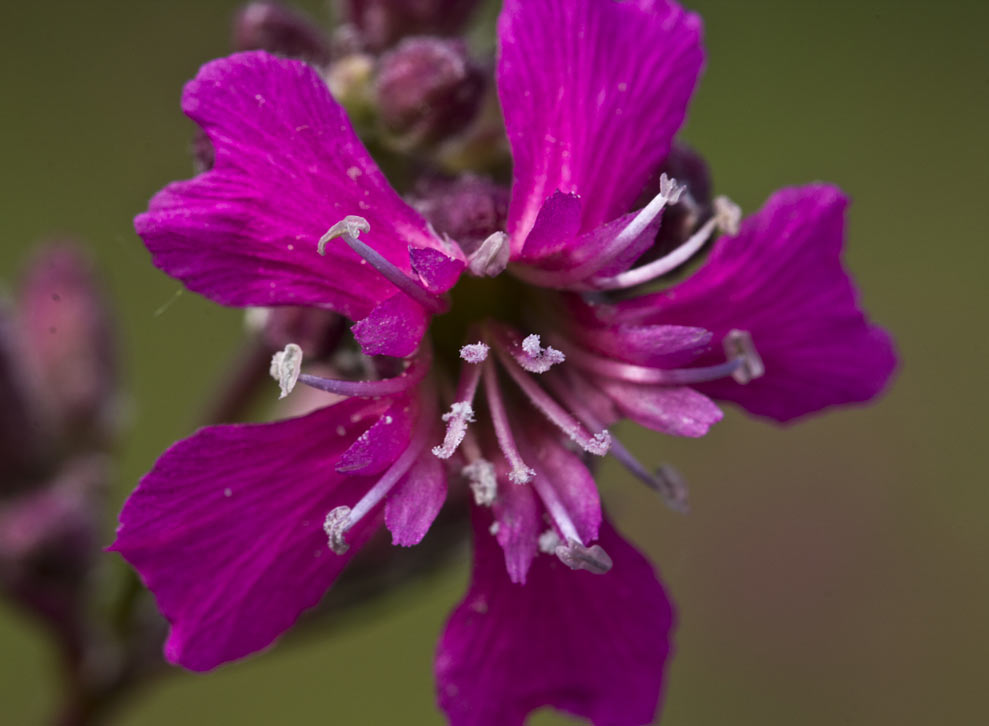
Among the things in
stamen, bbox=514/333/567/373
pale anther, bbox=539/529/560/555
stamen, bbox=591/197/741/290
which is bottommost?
pale anther, bbox=539/529/560/555

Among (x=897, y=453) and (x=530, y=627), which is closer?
(x=530, y=627)

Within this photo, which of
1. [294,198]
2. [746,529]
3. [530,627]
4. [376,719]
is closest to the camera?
[294,198]

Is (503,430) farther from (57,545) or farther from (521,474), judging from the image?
(57,545)

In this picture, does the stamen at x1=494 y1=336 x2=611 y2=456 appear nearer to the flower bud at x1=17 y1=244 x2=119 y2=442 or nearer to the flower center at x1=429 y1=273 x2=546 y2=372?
the flower center at x1=429 y1=273 x2=546 y2=372

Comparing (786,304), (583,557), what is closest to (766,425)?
(786,304)

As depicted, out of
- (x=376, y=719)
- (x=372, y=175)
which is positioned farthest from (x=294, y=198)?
(x=376, y=719)

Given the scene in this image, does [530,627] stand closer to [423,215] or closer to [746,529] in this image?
[423,215]

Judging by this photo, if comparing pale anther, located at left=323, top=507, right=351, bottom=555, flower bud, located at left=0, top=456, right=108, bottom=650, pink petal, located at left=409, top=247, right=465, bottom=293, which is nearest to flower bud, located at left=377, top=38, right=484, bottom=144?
pink petal, located at left=409, top=247, right=465, bottom=293
